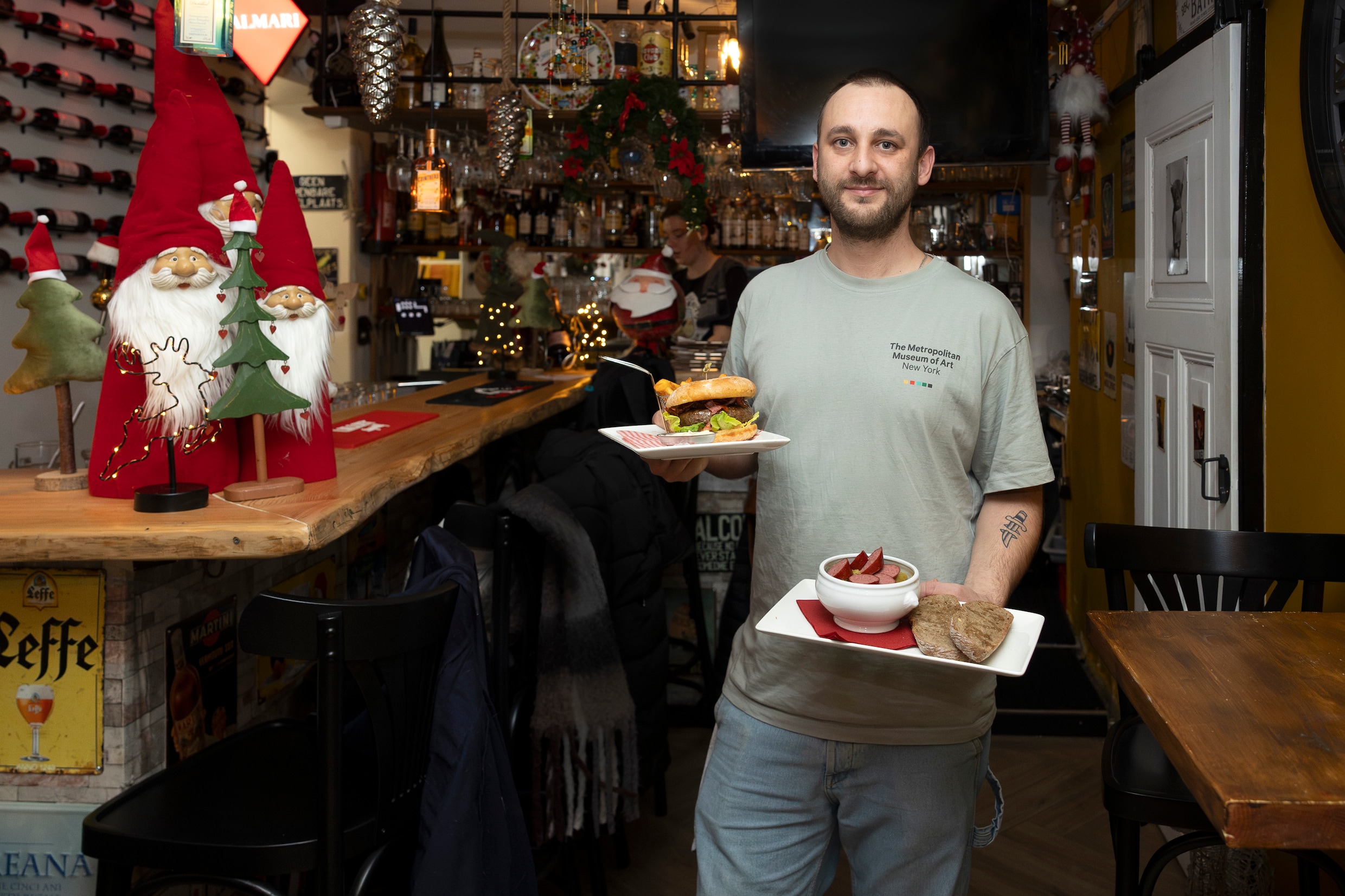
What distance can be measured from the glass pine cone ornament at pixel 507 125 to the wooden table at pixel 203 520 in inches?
89.8

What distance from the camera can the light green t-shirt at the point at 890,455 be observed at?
1.56 m

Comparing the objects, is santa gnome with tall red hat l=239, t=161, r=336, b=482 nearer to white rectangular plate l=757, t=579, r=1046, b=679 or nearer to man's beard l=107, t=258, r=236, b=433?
man's beard l=107, t=258, r=236, b=433

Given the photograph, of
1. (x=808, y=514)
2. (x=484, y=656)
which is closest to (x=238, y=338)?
(x=484, y=656)

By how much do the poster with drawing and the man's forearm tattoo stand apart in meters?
1.74

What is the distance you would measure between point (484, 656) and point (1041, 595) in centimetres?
372

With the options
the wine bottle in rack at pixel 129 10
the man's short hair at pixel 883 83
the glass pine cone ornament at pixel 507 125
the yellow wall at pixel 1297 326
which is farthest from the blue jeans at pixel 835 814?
the wine bottle in rack at pixel 129 10

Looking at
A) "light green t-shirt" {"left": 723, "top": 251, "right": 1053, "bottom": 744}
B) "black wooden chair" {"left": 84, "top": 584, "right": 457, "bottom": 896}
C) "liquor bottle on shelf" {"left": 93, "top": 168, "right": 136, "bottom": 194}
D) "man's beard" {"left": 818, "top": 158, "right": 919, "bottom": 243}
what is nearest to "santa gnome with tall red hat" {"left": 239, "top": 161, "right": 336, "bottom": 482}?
"black wooden chair" {"left": 84, "top": 584, "right": 457, "bottom": 896}

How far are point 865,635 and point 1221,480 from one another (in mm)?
1807

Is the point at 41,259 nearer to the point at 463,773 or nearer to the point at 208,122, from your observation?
the point at 208,122

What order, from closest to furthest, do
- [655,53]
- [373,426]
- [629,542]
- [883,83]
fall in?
[883,83], [629,542], [373,426], [655,53]

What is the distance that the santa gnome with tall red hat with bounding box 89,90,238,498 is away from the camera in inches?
71.7

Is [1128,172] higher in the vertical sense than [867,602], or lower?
higher

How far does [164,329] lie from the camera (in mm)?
1821

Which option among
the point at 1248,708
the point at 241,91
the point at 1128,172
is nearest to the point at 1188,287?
the point at 1128,172
